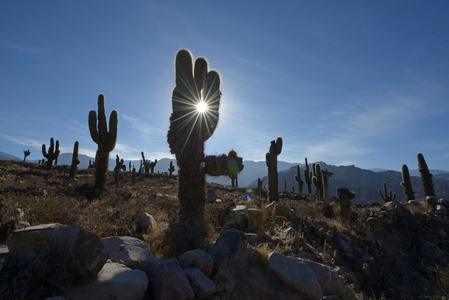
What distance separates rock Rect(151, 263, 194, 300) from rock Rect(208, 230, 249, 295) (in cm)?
69

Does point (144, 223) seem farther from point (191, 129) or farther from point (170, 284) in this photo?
point (170, 284)

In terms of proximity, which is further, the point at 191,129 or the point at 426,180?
the point at 426,180

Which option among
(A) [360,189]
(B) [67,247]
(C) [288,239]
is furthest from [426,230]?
(A) [360,189]

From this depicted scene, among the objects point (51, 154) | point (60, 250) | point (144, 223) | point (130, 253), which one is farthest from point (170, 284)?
point (51, 154)

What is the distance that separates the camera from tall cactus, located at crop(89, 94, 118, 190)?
672 inches

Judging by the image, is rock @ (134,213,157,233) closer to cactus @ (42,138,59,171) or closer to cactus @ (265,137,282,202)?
cactus @ (265,137,282,202)

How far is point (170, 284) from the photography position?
3250 millimetres

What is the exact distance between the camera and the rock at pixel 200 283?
3503mm

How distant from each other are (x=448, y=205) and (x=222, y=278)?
59.7 feet

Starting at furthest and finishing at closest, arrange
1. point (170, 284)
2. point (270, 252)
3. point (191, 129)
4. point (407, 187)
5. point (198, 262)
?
point (407, 187) → point (191, 129) → point (270, 252) → point (198, 262) → point (170, 284)

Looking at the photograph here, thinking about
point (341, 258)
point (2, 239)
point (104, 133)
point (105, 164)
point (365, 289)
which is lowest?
point (365, 289)

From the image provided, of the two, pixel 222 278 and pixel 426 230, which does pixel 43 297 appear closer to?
pixel 222 278

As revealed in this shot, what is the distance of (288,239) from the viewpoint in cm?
709

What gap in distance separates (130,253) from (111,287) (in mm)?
984
